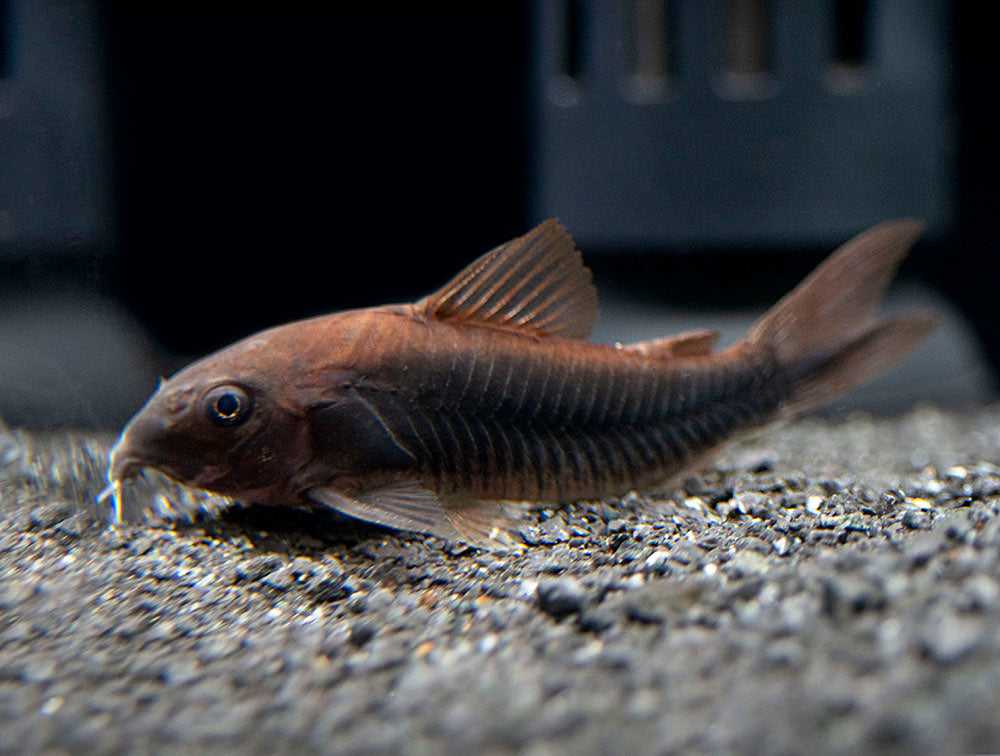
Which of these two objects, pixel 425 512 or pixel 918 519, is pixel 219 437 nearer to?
pixel 425 512

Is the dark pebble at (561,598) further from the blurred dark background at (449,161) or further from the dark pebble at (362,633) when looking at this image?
the blurred dark background at (449,161)

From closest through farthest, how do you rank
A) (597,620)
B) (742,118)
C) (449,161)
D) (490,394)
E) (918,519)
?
(597,620) < (918,519) < (490,394) < (742,118) < (449,161)

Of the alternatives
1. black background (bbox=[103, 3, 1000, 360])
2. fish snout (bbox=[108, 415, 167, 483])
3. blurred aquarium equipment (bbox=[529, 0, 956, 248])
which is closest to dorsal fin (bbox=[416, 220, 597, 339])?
fish snout (bbox=[108, 415, 167, 483])

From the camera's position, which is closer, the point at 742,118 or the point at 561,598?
the point at 561,598

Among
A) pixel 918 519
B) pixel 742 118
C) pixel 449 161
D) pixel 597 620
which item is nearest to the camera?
pixel 597 620

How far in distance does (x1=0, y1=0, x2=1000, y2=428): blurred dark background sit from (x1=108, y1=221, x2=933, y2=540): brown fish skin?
1256 mm

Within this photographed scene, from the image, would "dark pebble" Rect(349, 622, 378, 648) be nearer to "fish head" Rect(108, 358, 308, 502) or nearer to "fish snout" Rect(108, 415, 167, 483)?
"fish head" Rect(108, 358, 308, 502)

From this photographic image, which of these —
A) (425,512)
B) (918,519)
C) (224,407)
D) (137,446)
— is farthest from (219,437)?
(918,519)

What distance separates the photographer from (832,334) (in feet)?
10.8

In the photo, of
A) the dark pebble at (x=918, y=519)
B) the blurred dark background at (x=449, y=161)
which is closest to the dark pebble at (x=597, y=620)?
the dark pebble at (x=918, y=519)

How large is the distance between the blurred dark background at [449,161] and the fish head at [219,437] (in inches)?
41.4

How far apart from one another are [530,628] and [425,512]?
0.70m

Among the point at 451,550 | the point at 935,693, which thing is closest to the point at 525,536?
the point at 451,550

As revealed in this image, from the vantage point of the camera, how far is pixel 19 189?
4.09m
